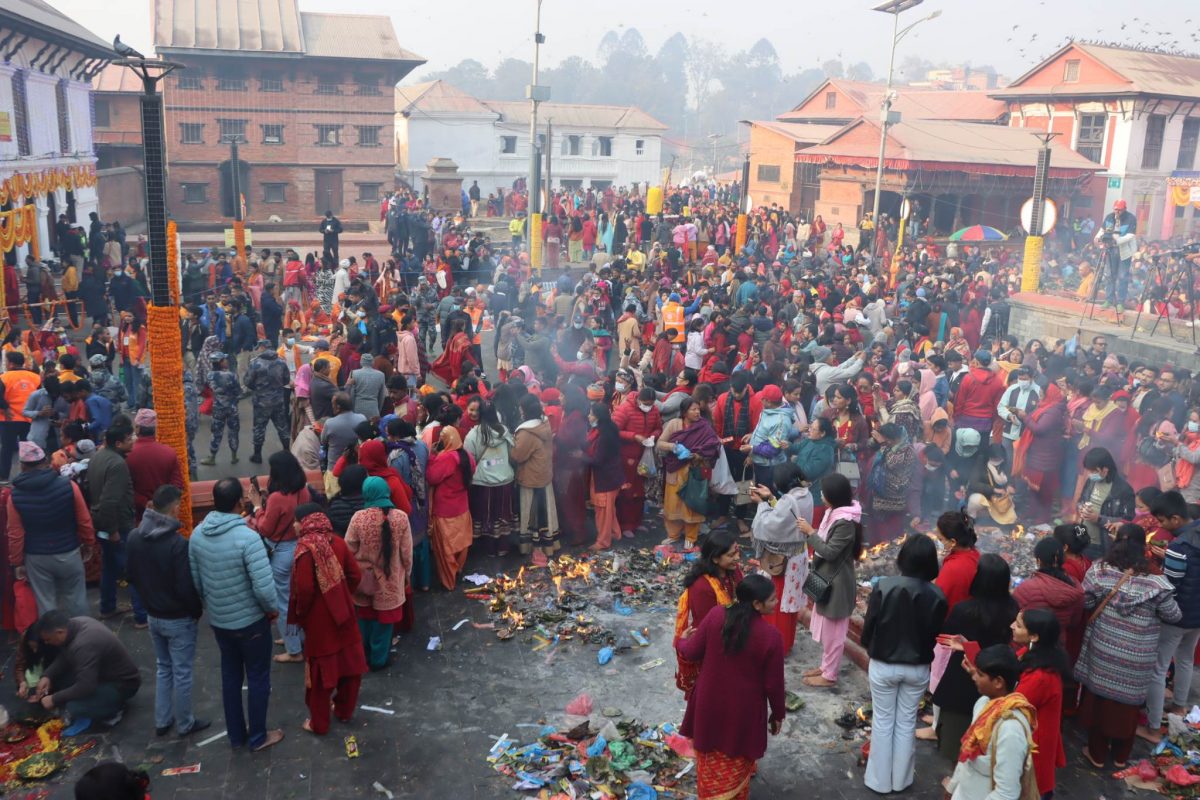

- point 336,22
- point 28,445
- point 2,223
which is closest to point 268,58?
point 336,22

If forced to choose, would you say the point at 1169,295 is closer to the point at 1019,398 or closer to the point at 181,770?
the point at 1019,398

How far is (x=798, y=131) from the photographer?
43.1m

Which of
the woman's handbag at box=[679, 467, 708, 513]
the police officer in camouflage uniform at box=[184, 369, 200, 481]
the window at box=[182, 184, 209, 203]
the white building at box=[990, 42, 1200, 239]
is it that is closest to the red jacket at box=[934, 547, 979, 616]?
the woman's handbag at box=[679, 467, 708, 513]

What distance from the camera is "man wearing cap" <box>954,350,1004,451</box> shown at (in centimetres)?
1086

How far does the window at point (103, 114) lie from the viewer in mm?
41469

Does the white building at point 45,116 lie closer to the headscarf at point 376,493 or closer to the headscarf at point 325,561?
the headscarf at point 376,493

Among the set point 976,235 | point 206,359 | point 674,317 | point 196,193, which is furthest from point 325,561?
point 196,193

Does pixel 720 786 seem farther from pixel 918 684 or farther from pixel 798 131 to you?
pixel 798 131

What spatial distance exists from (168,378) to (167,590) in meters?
3.04

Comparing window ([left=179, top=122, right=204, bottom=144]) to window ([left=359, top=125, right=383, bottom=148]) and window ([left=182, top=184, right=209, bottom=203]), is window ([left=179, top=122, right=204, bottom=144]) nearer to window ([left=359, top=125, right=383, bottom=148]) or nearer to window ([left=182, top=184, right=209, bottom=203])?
window ([left=182, top=184, right=209, bottom=203])

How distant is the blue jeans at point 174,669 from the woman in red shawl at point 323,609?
2.33ft

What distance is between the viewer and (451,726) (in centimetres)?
668

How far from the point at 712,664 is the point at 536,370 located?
26.9 feet

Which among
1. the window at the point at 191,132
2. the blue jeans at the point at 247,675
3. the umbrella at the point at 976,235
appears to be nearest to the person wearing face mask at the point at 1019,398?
the blue jeans at the point at 247,675
